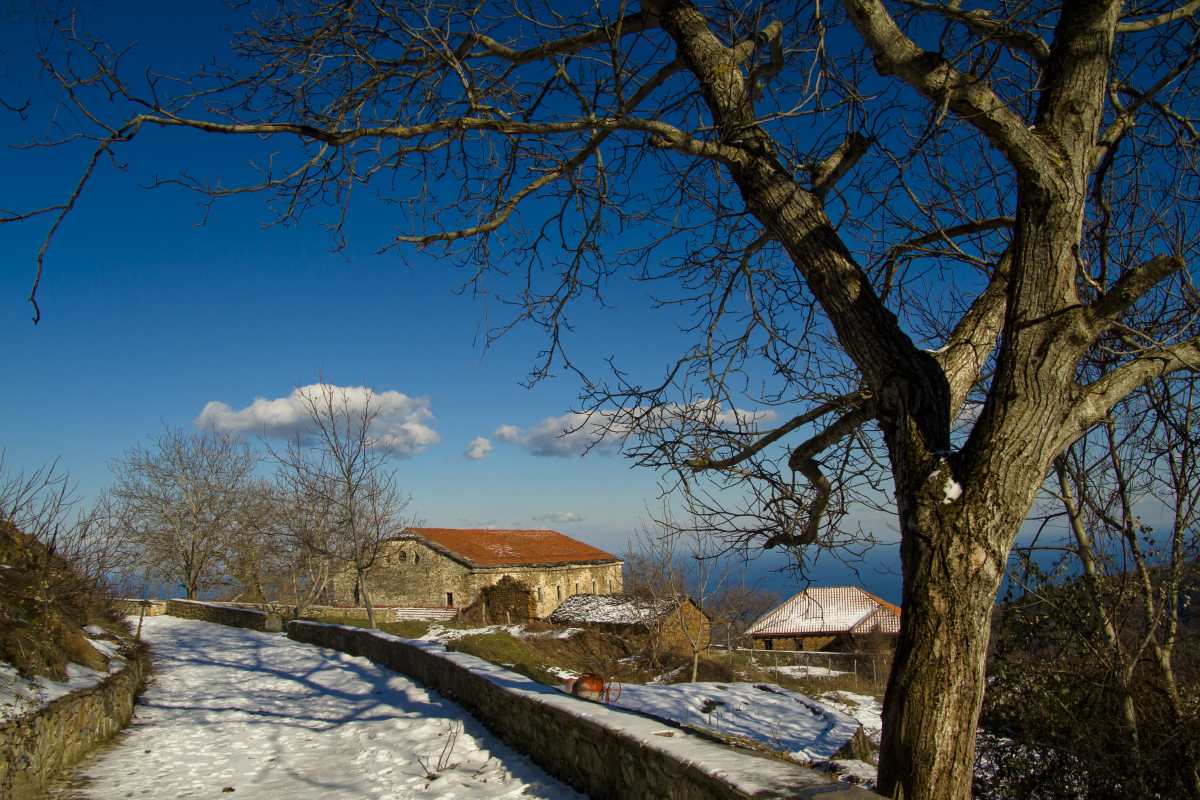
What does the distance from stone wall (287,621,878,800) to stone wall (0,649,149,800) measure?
3.37m

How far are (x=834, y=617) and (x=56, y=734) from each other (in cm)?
4030

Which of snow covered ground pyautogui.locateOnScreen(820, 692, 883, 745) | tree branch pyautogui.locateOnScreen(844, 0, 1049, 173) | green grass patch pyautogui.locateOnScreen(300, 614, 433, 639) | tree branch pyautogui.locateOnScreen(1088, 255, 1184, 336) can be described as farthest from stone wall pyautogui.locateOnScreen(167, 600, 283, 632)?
tree branch pyautogui.locateOnScreen(1088, 255, 1184, 336)

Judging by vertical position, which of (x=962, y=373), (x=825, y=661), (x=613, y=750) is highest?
(x=962, y=373)

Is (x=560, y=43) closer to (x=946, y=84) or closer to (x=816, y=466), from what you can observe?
(x=946, y=84)

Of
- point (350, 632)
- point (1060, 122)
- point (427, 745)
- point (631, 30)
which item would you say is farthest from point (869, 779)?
point (350, 632)

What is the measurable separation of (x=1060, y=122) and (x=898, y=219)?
1872 millimetres

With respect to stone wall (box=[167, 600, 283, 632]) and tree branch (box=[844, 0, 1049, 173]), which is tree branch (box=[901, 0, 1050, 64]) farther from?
stone wall (box=[167, 600, 283, 632])

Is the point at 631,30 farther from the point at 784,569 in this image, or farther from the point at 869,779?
the point at 869,779

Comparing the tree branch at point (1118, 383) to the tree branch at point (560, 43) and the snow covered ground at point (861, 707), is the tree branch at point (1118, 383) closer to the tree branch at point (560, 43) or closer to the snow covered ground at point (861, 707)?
the tree branch at point (560, 43)

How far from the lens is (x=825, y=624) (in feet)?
134

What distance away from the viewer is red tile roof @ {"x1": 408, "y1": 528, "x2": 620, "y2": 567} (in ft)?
120

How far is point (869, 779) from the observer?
719 cm

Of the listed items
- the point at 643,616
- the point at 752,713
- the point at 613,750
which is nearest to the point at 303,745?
the point at 613,750

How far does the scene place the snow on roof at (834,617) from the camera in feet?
131
